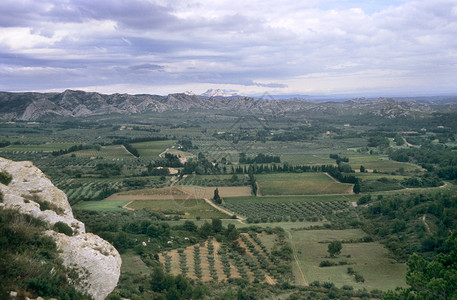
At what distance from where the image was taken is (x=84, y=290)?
1532 centimetres

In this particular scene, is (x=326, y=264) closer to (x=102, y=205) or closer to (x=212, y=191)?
(x=212, y=191)

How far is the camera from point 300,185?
70.1 m

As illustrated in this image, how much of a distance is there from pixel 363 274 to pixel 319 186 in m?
37.5

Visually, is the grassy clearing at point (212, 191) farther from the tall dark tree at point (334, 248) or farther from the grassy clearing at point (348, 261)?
the tall dark tree at point (334, 248)

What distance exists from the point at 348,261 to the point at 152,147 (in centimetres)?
9306

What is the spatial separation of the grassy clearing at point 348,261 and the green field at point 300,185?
2188 centimetres

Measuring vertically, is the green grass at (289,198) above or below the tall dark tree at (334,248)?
below

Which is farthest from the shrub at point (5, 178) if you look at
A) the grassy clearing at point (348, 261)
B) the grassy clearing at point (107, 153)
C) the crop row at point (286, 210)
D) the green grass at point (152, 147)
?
the green grass at point (152, 147)

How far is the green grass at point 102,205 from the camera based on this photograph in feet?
171

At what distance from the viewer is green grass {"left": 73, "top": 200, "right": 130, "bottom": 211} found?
5197cm

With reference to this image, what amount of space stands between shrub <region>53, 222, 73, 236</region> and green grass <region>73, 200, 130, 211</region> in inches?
1356

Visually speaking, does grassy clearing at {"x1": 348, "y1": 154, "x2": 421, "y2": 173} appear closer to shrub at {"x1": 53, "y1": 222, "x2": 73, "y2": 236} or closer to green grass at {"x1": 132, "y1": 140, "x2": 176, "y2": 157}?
green grass at {"x1": 132, "y1": 140, "x2": 176, "y2": 157}

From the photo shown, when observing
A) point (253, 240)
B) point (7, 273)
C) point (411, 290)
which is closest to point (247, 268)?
point (253, 240)

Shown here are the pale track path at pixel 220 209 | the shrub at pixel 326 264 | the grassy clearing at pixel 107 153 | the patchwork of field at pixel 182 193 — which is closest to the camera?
the shrub at pixel 326 264
